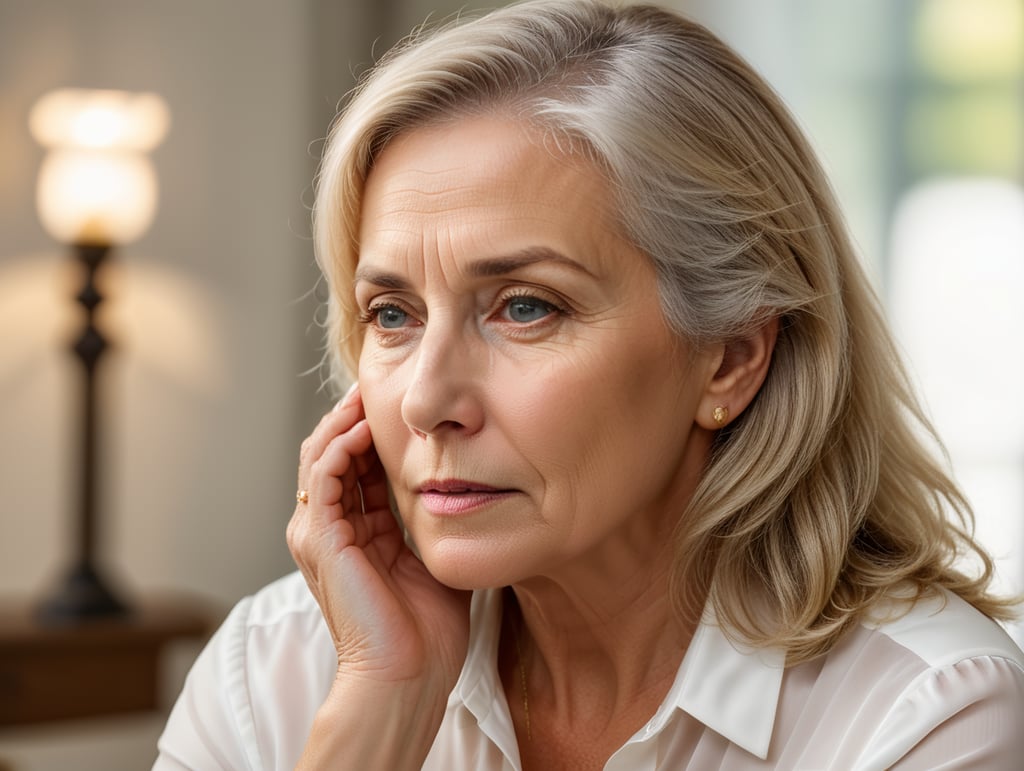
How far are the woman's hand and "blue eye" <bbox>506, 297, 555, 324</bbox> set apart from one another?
0.97 ft

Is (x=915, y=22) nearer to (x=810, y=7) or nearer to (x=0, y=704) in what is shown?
(x=810, y=7)

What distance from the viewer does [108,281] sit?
12.0ft

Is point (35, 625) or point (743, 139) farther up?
point (743, 139)

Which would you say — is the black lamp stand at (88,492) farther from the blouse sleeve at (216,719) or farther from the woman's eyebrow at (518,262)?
the woman's eyebrow at (518,262)

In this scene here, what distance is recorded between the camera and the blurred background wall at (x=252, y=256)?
10.2 ft

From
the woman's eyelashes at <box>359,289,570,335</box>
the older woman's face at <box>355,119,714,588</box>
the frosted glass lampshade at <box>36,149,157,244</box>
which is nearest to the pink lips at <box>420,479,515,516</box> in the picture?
the older woman's face at <box>355,119,714,588</box>

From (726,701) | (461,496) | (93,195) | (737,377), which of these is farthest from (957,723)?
(93,195)

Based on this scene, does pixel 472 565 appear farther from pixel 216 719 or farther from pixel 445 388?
pixel 216 719

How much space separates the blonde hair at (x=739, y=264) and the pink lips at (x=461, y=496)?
0.78 feet

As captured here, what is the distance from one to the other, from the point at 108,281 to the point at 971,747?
Answer: 298 centimetres

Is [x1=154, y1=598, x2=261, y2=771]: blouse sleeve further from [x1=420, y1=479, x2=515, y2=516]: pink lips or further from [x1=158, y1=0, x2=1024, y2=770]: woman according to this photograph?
[x1=420, y1=479, x2=515, y2=516]: pink lips

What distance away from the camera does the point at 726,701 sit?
1.34 metres

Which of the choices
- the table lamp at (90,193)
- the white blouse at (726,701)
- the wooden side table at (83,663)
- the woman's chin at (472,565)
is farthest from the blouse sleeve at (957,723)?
the table lamp at (90,193)

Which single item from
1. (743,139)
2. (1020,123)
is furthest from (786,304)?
(1020,123)
